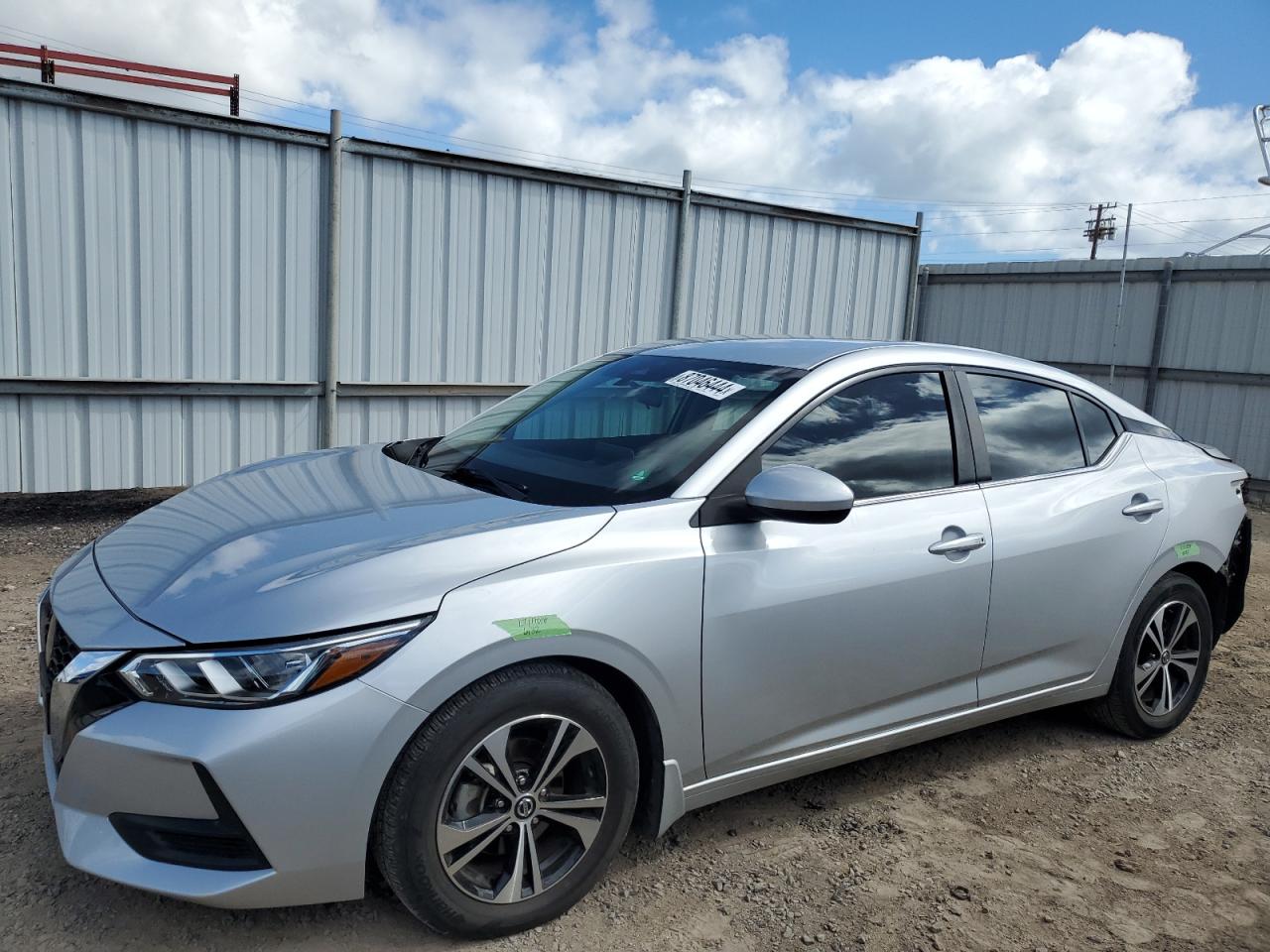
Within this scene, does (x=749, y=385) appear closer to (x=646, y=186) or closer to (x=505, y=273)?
(x=505, y=273)

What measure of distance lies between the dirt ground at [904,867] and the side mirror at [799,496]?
3.72ft

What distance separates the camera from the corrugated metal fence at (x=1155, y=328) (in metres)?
11.7

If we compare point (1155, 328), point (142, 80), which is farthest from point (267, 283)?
point (1155, 328)

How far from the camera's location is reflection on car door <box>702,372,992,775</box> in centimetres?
288

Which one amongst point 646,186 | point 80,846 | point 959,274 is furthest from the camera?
point 959,274

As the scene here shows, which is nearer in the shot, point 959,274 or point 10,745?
point 10,745

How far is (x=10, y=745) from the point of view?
3.56 metres

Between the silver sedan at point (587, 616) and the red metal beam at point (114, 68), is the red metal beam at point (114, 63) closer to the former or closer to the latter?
the red metal beam at point (114, 68)

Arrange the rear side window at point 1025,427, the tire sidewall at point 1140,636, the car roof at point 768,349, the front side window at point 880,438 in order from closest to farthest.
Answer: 1. the front side window at point 880,438
2. the car roof at point 768,349
3. the rear side window at point 1025,427
4. the tire sidewall at point 1140,636

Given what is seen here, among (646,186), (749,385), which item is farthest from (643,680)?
(646,186)

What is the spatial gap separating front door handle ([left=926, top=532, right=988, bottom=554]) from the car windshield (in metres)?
0.72

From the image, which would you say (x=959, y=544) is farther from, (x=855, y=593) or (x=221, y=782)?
(x=221, y=782)

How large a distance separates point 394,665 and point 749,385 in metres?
1.55

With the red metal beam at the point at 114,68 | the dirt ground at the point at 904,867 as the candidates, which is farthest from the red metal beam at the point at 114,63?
the dirt ground at the point at 904,867
